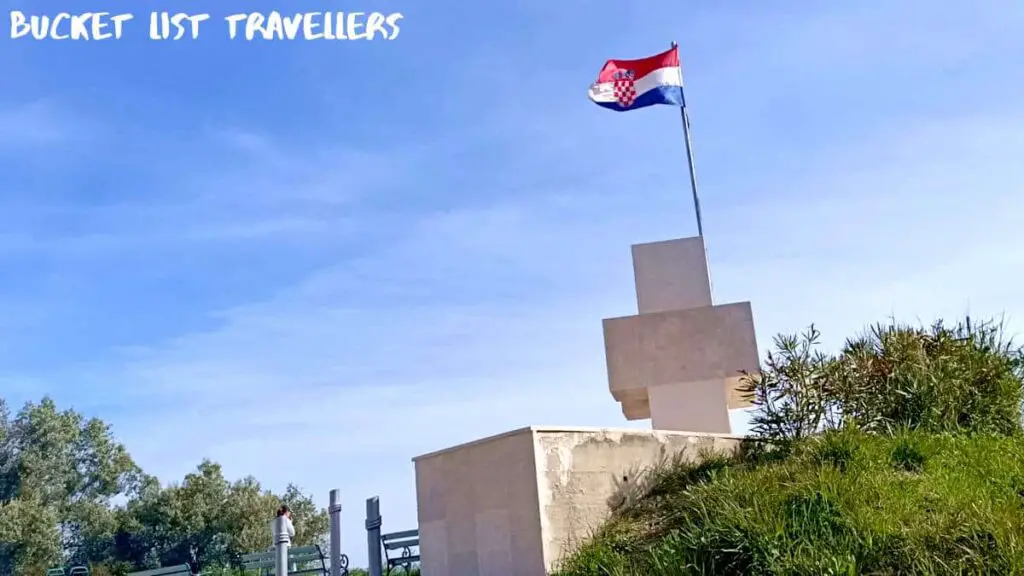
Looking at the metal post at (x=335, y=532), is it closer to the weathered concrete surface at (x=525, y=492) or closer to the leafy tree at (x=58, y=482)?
the weathered concrete surface at (x=525, y=492)

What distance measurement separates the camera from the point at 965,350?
12.5 m

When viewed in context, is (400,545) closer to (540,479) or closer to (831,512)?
(540,479)

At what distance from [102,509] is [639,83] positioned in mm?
28015

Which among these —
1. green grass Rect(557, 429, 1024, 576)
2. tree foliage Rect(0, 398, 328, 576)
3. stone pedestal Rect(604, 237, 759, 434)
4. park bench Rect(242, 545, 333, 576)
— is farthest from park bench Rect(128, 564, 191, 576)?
tree foliage Rect(0, 398, 328, 576)

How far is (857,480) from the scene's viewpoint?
352 inches

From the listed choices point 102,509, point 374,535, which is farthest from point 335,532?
point 102,509

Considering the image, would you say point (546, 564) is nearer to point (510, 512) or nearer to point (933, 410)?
point (510, 512)

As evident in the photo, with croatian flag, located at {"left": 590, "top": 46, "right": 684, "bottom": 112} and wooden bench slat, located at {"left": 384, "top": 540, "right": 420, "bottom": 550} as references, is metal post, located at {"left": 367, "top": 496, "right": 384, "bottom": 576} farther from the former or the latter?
croatian flag, located at {"left": 590, "top": 46, "right": 684, "bottom": 112}

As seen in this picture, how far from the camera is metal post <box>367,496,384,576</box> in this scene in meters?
9.95

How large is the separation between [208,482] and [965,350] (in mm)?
28740

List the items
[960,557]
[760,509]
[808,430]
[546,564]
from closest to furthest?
[960,557] < [760,509] < [546,564] < [808,430]

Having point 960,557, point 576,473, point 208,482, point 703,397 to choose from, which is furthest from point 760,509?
point 208,482

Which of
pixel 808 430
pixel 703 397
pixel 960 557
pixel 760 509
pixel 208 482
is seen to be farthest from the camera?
pixel 208 482

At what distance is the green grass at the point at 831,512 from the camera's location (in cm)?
746
